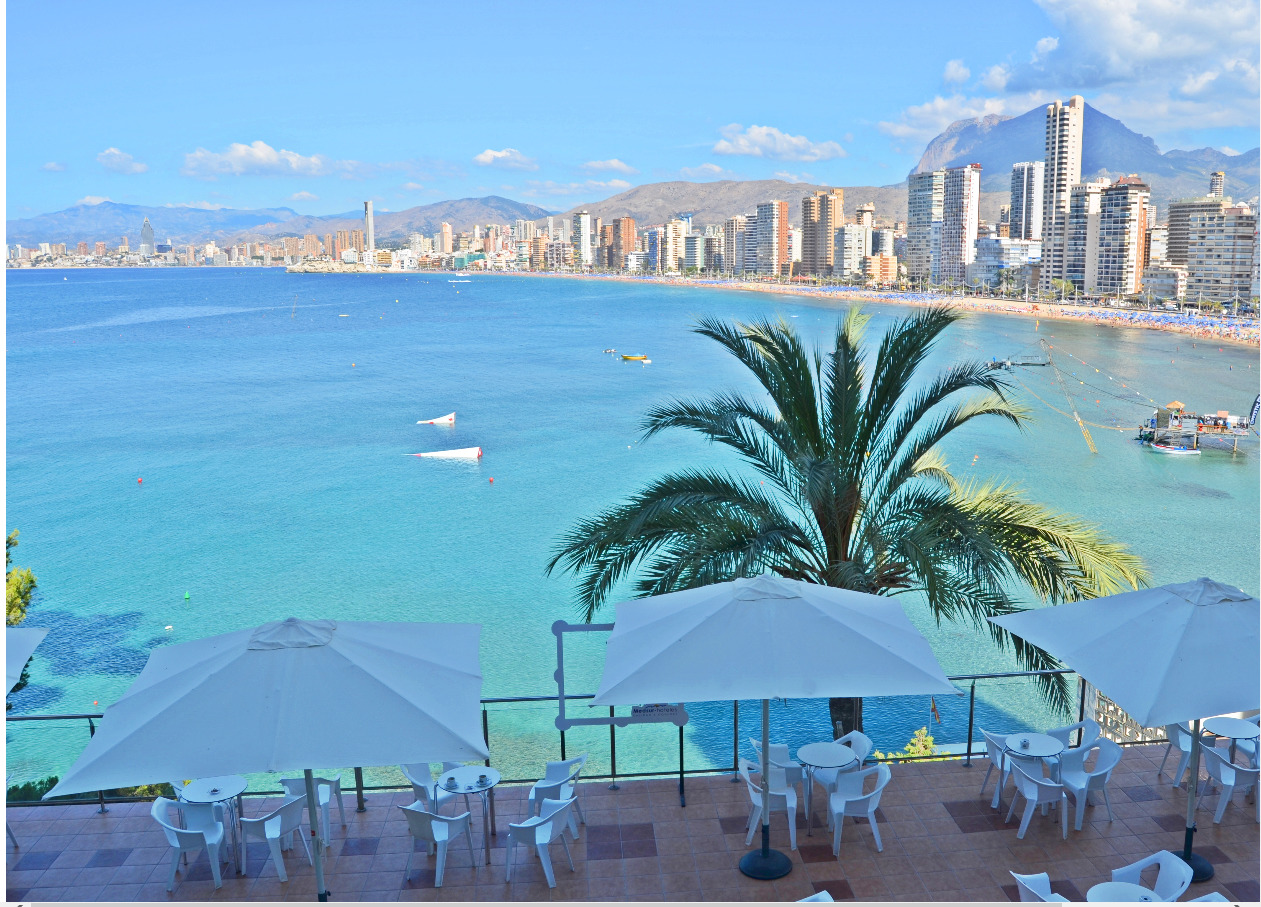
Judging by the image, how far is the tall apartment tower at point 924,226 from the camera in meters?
187

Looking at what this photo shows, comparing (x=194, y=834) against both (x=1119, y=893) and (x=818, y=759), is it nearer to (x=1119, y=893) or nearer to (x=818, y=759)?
(x=818, y=759)

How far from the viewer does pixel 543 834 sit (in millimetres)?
5980

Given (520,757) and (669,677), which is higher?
(669,677)

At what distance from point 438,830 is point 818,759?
8.52ft

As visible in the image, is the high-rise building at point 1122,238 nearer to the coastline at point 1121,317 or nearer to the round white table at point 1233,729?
the coastline at point 1121,317

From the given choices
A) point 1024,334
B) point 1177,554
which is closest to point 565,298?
point 1024,334

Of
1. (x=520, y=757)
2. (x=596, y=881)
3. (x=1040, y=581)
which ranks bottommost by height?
(x=520, y=757)

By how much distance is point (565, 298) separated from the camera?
6019 inches

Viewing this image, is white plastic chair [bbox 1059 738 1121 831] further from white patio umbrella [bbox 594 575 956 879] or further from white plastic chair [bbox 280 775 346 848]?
white plastic chair [bbox 280 775 346 848]

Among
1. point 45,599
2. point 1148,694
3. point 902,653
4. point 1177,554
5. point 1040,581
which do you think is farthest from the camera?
point 1177,554

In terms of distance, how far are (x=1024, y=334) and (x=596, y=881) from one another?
3513 inches

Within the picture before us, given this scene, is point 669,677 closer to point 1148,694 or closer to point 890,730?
point 1148,694

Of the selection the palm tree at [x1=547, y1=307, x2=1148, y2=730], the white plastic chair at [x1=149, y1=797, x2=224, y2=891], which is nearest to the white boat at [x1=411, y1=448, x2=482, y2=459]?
the palm tree at [x1=547, y1=307, x2=1148, y2=730]

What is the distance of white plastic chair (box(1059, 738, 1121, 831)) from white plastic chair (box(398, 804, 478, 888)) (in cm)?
396
